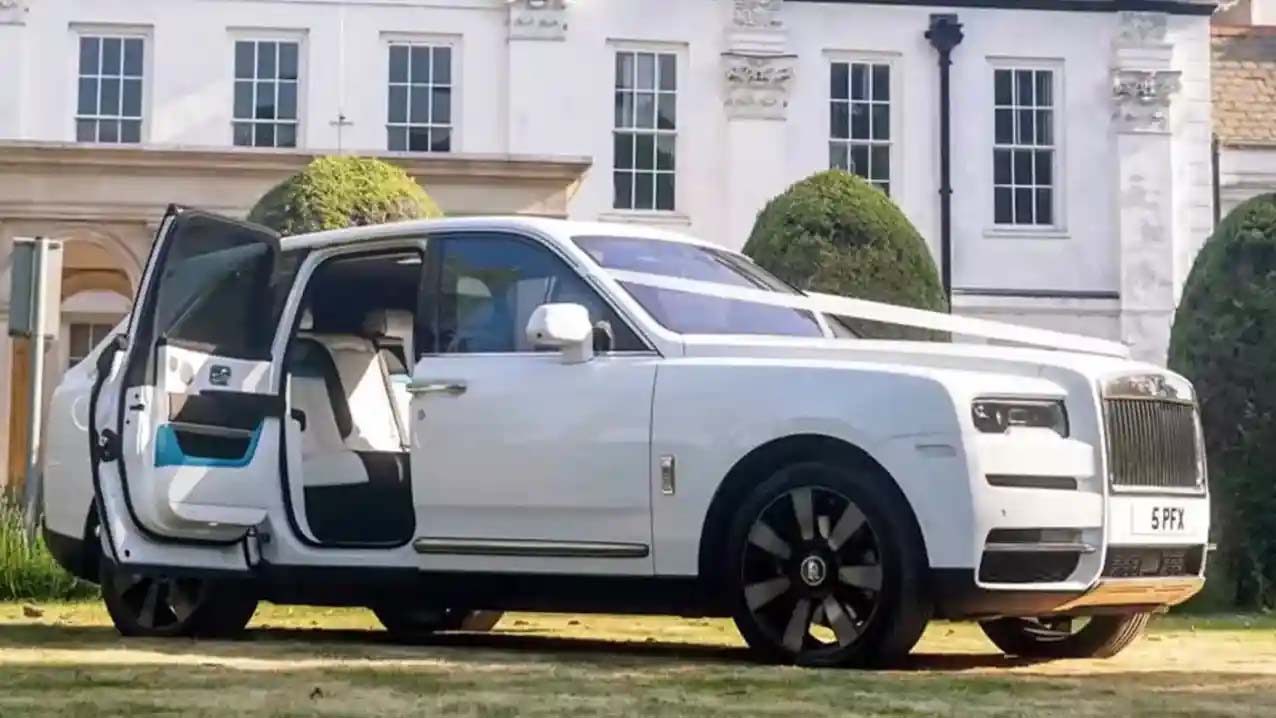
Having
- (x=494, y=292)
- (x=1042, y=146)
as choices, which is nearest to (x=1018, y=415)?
(x=494, y=292)

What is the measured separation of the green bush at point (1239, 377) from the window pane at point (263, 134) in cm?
1456

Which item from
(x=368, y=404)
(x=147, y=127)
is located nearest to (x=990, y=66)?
(x=147, y=127)

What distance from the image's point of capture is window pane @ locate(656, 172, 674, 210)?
25422 mm

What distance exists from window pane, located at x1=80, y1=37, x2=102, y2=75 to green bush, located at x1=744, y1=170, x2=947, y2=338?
39.8 feet

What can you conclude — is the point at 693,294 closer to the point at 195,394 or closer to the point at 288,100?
the point at 195,394

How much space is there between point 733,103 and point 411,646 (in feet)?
57.1

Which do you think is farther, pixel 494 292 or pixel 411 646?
pixel 411 646

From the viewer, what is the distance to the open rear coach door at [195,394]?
8781mm

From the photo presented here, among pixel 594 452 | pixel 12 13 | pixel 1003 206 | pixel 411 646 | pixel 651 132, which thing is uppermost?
pixel 12 13

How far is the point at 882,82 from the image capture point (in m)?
26.2

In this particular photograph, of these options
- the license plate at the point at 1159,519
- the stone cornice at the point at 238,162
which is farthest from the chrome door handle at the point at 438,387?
the stone cornice at the point at 238,162

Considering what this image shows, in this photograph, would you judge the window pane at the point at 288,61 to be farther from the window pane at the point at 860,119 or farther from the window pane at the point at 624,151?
the window pane at the point at 860,119

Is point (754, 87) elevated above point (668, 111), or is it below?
above

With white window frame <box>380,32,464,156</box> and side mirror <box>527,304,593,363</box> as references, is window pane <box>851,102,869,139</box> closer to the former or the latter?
white window frame <box>380,32,464,156</box>
